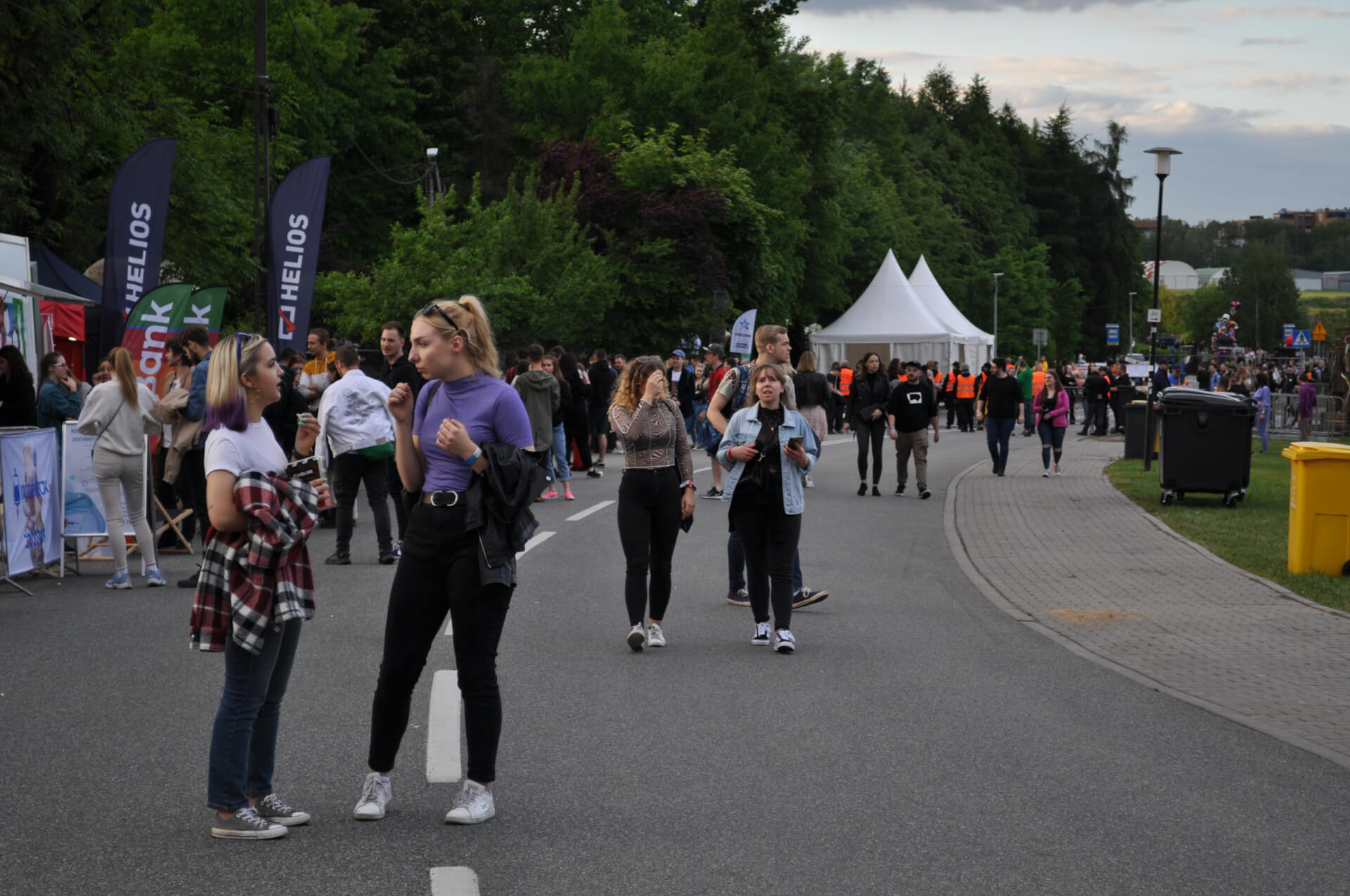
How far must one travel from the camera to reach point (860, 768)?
601 cm

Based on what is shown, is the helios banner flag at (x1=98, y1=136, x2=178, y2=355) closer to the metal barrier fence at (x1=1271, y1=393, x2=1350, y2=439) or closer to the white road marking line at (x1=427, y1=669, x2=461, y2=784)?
the white road marking line at (x1=427, y1=669, x2=461, y2=784)

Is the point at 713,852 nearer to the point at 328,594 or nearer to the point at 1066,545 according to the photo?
the point at 328,594

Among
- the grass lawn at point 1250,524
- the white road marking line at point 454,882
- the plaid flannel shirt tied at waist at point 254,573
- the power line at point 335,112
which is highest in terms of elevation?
the power line at point 335,112

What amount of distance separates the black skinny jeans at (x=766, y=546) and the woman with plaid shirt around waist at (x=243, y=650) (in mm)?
4110

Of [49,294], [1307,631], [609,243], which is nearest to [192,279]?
[49,294]

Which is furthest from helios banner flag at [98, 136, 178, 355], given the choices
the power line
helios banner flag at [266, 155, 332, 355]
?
the power line

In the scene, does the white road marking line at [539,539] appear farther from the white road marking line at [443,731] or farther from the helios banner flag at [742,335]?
the helios banner flag at [742,335]

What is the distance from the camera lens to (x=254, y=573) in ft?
16.4

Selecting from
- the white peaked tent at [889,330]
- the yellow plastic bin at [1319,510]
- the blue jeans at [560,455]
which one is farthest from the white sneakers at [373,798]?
the white peaked tent at [889,330]

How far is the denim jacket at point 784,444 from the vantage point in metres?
8.94

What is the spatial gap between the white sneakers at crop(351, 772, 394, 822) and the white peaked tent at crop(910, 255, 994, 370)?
158 feet

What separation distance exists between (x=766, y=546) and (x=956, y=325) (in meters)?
47.5

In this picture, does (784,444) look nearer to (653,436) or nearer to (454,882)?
(653,436)

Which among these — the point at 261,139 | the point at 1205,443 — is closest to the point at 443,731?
the point at 1205,443
